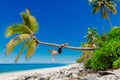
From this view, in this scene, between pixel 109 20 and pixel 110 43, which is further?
pixel 109 20

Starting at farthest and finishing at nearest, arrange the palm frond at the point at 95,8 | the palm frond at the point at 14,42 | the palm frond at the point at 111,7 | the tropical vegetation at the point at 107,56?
the palm frond at the point at 95,8 < the palm frond at the point at 111,7 < the palm frond at the point at 14,42 < the tropical vegetation at the point at 107,56

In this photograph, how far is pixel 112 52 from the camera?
1652 centimetres

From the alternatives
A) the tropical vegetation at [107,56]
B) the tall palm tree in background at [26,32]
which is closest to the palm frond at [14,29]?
the tall palm tree in background at [26,32]

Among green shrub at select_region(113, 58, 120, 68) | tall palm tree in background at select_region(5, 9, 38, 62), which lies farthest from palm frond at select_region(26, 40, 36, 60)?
green shrub at select_region(113, 58, 120, 68)

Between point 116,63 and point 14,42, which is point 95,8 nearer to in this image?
point 14,42

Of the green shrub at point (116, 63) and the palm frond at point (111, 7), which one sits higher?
the palm frond at point (111, 7)

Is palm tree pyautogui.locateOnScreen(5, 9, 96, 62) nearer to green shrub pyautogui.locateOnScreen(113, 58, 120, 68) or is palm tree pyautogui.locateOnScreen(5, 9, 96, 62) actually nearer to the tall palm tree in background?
the tall palm tree in background

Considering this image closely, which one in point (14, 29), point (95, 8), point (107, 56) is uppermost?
point (95, 8)

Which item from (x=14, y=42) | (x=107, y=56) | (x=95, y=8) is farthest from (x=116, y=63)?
(x=95, y=8)

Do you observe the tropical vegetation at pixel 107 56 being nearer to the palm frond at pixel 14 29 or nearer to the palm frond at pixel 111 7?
the palm frond at pixel 14 29

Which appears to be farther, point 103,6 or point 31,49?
point 103,6

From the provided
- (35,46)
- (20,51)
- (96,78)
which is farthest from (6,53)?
(96,78)

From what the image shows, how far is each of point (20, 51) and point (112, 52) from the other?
6.17m

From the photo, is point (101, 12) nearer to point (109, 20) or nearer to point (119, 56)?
point (109, 20)
